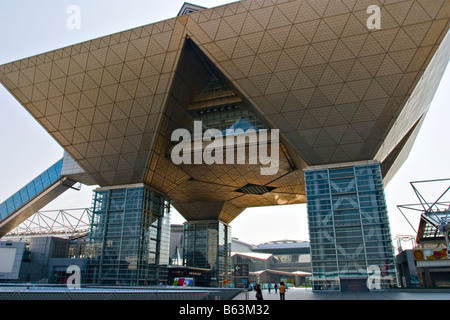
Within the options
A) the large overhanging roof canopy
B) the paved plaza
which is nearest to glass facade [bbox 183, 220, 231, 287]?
the large overhanging roof canopy

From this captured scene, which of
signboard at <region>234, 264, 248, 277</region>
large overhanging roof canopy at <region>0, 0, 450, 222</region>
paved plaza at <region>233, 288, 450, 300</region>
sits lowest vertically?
paved plaza at <region>233, 288, 450, 300</region>

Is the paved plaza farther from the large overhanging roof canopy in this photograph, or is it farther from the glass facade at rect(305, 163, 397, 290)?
the large overhanging roof canopy

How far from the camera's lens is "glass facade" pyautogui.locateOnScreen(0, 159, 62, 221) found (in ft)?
171

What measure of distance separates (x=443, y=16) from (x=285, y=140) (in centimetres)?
1709

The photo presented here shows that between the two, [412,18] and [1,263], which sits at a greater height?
[412,18]

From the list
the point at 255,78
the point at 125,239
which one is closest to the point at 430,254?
the point at 255,78

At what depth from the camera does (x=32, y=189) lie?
52.9 metres

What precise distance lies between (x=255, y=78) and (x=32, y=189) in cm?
3933

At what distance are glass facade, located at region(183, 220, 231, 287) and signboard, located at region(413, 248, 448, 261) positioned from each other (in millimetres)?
32470

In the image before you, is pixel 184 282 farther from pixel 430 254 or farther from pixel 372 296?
pixel 430 254

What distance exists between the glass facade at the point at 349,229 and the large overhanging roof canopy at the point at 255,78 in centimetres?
222
